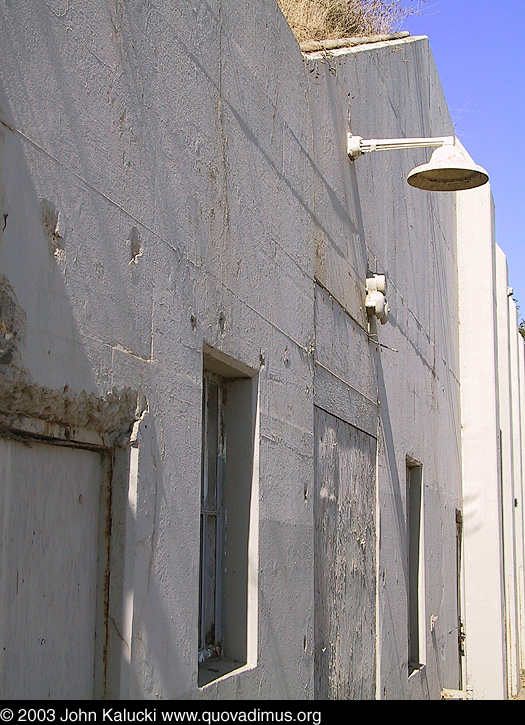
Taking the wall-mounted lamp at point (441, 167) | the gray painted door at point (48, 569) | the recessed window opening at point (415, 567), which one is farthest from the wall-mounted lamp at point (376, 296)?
the gray painted door at point (48, 569)

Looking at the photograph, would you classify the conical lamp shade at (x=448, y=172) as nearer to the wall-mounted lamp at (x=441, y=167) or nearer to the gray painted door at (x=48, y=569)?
the wall-mounted lamp at (x=441, y=167)

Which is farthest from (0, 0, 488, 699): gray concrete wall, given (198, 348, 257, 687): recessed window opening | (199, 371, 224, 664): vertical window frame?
(199, 371, 224, 664): vertical window frame

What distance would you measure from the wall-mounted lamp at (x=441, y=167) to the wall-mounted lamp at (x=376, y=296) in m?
0.94

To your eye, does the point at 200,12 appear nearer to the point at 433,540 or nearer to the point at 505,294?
the point at 433,540

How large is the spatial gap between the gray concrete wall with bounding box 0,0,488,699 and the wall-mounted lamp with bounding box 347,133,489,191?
0.60 feet

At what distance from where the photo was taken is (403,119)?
30.2 ft

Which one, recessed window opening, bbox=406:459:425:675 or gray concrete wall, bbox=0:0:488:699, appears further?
recessed window opening, bbox=406:459:425:675

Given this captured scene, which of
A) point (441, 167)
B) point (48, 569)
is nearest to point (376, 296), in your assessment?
point (441, 167)

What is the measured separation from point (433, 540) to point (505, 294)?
32.6 feet

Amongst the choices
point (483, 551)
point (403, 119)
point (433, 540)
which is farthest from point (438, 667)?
point (403, 119)

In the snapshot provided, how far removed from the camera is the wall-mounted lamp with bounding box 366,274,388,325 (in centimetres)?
711

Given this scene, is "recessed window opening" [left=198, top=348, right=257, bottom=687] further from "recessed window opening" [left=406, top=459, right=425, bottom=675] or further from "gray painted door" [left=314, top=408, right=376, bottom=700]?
"recessed window opening" [left=406, top=459, right=425, bottom=675]

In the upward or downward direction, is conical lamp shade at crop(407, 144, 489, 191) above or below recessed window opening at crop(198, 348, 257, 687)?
above

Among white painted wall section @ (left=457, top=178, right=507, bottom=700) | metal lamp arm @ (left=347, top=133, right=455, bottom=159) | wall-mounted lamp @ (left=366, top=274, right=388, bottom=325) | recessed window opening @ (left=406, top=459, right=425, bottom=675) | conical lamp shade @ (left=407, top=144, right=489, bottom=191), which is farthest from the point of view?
white painted wall section @ (left=457, top=178, right=507, bottom=700)
